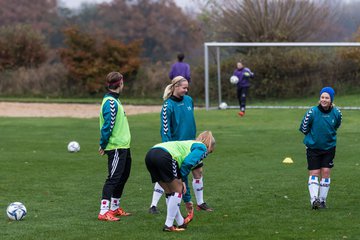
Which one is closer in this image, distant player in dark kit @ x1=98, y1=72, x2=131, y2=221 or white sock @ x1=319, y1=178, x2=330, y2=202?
distant player in dark kit @ x1=98, y1=72, x2=131, y2=221

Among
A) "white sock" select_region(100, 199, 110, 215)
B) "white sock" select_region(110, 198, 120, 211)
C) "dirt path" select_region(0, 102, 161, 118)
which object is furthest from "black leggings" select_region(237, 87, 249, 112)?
"white sock" select_region(100, 199, 110, 215)

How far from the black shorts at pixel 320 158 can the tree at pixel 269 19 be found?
25551 mm

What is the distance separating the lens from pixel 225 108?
94.1ft

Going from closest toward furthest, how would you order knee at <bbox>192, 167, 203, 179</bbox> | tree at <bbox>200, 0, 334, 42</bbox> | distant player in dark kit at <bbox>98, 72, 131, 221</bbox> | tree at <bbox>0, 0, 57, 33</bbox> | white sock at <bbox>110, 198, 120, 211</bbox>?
distant player in dark kit at <bbox>98, 72, 131, 221</bbox>
white sock at <bbox>110, 198, 120, 211</bbox>
knee at <bbox>192, 167, 203, 179</bbox>
tree at <bbox>200, 0, 334, 42</bbox>
tree at <bbox>0, 0, 57, 33</bbox>

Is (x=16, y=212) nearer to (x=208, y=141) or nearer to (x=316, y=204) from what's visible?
(x=208, y=141)

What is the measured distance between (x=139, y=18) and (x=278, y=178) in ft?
201

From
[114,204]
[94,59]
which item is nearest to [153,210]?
[114,204]

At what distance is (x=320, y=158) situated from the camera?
10.7 metres

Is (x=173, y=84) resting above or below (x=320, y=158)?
above

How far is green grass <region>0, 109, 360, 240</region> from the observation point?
9.20m

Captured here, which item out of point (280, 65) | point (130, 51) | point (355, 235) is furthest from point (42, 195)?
point (130, 51)

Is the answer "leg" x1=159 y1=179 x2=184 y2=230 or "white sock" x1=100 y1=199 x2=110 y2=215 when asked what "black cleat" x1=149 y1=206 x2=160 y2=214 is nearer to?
"white sock" x1=100 y1=199 x2=110 y2=215

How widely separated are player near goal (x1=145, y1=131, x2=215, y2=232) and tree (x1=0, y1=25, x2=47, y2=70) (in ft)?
116

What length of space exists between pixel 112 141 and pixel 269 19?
2757 centimetres
